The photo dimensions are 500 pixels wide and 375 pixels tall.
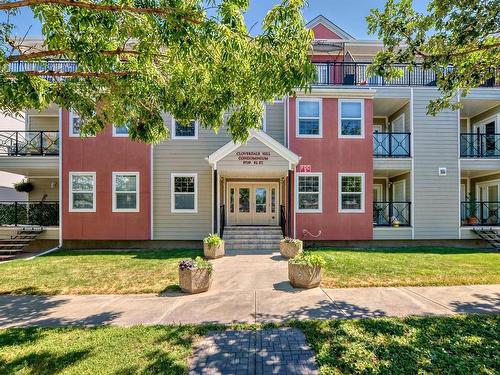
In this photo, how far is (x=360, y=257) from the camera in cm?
932

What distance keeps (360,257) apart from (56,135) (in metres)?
14.9

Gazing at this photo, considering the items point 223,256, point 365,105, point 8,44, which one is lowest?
point 223,256

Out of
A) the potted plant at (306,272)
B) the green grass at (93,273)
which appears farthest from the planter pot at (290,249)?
the green grass at (93,273)

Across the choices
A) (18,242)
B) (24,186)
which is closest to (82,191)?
(18,242)

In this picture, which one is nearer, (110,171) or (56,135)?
(110,171)

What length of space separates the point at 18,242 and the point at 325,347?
13.2 m

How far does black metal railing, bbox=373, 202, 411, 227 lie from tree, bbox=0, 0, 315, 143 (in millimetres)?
9929

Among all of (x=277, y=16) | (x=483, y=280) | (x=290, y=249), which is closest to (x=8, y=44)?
(x=277, y=16)

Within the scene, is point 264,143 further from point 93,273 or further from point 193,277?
point 93,273

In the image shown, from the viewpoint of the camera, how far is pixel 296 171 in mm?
12008

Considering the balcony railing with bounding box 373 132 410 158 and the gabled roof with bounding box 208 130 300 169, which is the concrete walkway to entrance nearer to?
the gabled roof with bounding box 208 130 300 169

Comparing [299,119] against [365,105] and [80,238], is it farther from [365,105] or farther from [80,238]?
[80,238]

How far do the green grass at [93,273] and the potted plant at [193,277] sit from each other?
560 millimetres

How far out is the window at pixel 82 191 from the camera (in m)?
11.8
